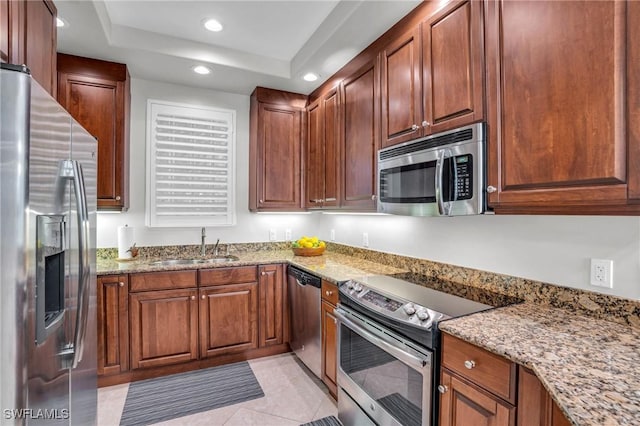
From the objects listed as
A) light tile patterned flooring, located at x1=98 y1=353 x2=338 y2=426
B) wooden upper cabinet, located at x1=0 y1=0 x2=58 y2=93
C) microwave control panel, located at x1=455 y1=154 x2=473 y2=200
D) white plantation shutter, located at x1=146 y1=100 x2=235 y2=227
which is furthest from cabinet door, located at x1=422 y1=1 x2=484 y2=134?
white plantation shutter, located at x1=146 y1=100 x2=235 y2=227

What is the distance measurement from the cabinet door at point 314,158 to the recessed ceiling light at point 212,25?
107cm

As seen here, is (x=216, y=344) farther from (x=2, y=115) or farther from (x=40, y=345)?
(x=2, y=115)

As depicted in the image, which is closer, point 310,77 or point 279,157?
point 310,77

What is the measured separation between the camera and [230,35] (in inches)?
103

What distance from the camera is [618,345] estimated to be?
1.09 meters

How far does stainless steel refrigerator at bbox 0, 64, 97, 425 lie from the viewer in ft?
3.04

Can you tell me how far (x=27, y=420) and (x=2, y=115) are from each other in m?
0.93

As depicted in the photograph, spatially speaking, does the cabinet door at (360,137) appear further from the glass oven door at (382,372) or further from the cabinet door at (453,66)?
the glass oven door at (382,372)

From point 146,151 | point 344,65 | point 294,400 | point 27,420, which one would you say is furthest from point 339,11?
point 294,400

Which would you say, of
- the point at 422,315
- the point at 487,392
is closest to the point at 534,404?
the point at 487,392

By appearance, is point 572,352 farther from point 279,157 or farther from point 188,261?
point 188,261

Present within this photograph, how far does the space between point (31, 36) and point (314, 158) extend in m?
2.20

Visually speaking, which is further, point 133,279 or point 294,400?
point 133,279

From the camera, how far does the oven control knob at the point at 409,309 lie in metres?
1.48
